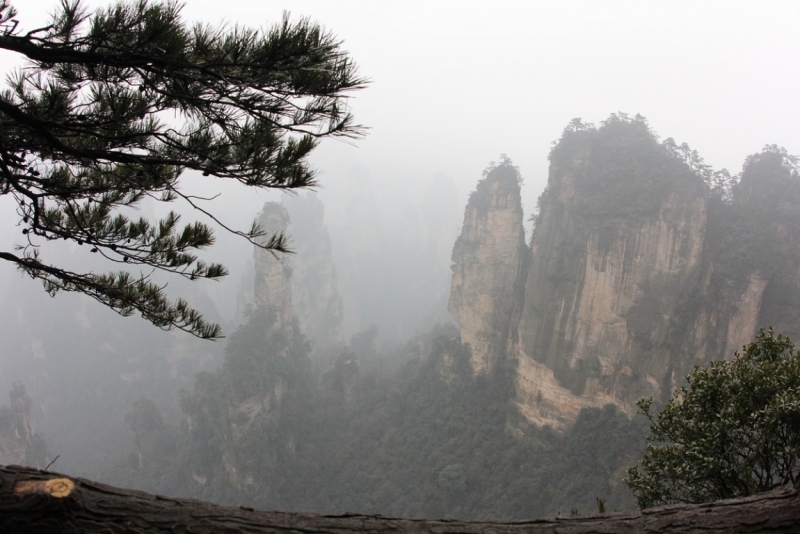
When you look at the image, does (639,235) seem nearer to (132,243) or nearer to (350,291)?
(132,243)

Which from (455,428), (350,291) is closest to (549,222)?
(455,428)

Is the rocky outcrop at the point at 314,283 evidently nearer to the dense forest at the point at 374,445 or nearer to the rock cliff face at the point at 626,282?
the dense forest at the point at 374,445

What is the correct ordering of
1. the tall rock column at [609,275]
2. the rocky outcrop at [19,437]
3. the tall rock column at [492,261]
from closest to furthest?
the tall rock column at [609,275], the tall rock column at [492,261], the rocky outcrop at [19,437]

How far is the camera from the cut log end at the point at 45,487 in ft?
4.40

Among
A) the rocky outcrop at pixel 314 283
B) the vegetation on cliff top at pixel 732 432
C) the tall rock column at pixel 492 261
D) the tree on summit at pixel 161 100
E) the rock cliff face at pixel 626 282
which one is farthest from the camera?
the rocky outcrop at pixel 314 283

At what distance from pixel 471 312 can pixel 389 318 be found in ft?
121

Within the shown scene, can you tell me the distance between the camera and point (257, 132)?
7.39 feet

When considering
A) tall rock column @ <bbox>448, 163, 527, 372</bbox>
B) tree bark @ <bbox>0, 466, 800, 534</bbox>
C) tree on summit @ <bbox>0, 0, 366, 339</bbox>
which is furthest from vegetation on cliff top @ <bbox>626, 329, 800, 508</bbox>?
tall rock column @ <bbox>448, 163, 527, 372</bbox>

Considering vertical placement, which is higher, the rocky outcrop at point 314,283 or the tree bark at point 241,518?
the rocky outcrop at point 314,283

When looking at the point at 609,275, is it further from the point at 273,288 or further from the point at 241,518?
the point at 273,288

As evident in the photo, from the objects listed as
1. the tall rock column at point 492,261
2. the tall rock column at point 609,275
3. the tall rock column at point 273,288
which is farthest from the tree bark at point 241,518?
the tall rock column at point 273,288

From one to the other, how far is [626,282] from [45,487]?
15158 millimetres

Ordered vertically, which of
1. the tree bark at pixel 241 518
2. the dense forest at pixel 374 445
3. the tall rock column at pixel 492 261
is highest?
the tall rock column at pixel 492 261

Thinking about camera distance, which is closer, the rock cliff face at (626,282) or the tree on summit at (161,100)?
the tree on summit at (161,100)
